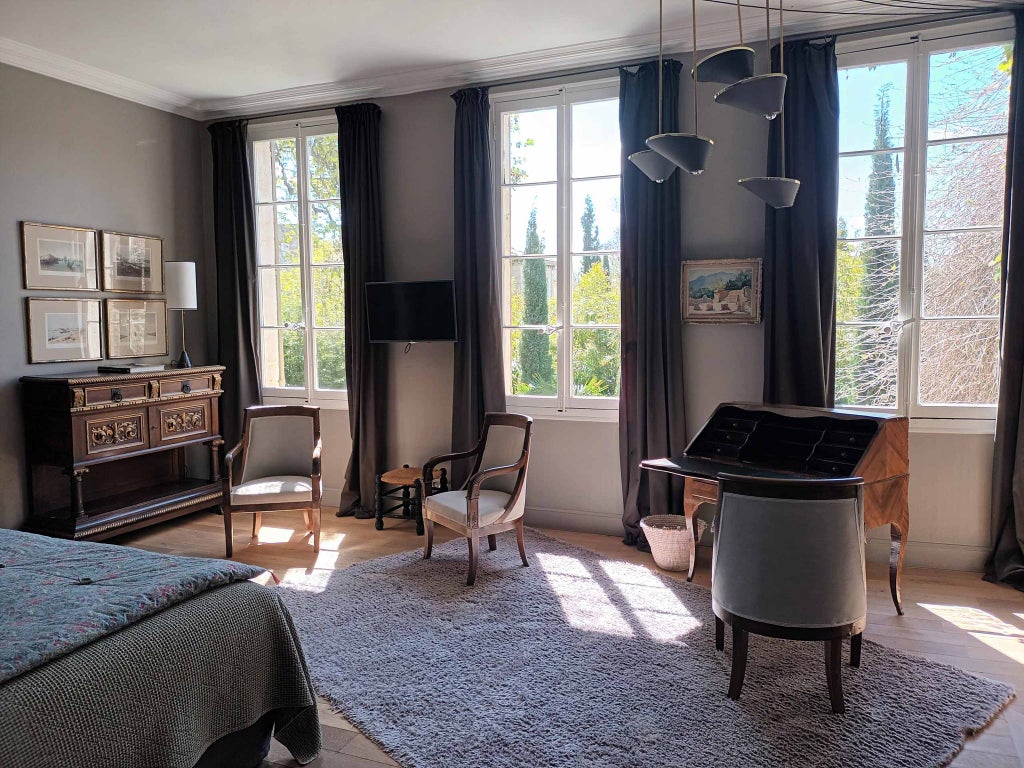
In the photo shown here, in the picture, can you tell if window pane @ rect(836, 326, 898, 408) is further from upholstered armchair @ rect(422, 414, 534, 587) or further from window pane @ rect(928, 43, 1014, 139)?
upholstered armchair @ rect(422, 414, 534, 587)

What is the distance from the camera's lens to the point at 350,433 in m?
5.38

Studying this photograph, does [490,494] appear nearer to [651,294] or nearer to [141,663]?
[651,294]

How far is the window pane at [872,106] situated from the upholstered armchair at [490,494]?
250cm

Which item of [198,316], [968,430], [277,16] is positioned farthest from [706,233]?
[198,316]

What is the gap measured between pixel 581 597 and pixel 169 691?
222cm

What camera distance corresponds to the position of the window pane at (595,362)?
4.69 meters

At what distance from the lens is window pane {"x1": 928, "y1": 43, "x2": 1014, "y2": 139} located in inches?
149

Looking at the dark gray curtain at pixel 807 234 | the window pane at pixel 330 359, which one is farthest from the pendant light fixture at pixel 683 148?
the window pane at pixel 330 359

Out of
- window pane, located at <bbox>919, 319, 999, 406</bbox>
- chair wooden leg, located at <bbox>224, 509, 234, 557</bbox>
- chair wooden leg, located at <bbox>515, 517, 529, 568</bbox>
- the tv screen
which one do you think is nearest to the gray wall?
chair wooden leg, located at <bbox>224, 509, 234, 557</bbox>

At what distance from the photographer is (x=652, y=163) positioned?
10.1ft

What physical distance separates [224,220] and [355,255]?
1.25 m

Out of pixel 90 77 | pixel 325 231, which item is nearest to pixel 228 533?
pixel 325 231

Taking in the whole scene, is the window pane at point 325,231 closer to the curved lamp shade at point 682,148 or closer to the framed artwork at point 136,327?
the framed artwork at point 136,327

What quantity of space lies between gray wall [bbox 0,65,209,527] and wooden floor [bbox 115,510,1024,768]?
4.05ft
